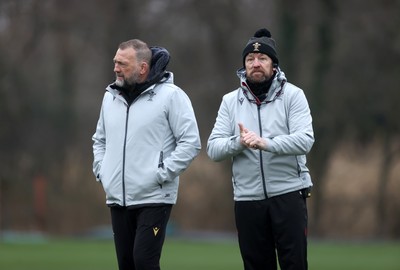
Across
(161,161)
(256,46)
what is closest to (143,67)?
(161,161)

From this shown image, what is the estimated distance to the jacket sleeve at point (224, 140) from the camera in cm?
737

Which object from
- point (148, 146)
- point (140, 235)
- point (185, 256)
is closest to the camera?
point (140, 235)

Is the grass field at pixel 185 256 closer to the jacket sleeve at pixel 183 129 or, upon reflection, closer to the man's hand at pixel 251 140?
the jacket sleeve at pixel 183 129

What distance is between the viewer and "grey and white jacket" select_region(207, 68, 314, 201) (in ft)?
24.2

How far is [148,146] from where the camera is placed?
7414mm

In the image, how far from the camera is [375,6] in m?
25.0

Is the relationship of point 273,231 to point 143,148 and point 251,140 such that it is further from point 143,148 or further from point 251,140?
point 143,148

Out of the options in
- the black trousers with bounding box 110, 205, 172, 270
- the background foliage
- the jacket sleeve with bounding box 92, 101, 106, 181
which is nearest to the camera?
the black trousers with bounding box 110, 205, 172, 270

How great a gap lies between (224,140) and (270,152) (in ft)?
1.18

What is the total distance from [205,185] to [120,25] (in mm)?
4710

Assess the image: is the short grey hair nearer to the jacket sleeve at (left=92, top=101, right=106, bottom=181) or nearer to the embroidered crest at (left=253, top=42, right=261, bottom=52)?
the jacket sleeve at (left=92, top=101, right=106, bottom=181)

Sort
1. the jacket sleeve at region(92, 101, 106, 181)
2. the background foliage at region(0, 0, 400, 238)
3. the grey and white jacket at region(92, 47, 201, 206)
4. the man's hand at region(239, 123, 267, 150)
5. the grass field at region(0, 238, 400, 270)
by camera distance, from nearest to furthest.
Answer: the man's hand at region(239, 123, 267, 150), the grey and white jacket at region(92, 47, 201, 206), the jacket sleeve at region(92, 101, 106, 181), the grass field at region(0, 238, 400, 270), the background foliage at region(0, 0, 400, 238)

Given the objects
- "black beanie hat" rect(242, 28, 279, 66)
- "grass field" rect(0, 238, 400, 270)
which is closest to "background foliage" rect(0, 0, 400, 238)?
"grass field" rect(0, 238, 400, 270)

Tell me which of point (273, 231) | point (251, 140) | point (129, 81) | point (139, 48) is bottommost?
point (273, 231)
